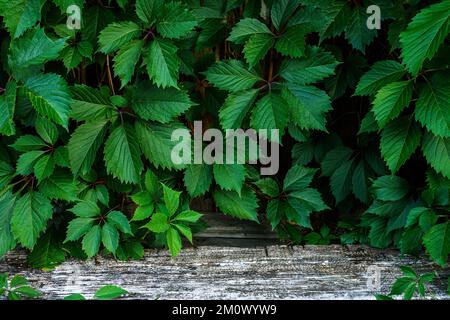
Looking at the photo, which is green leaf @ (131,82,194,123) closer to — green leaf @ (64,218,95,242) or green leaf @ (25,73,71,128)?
green leaf @ (25,73,71,128)

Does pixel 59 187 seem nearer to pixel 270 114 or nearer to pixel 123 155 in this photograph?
pixel 123 155

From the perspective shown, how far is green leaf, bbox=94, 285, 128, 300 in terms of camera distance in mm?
1612

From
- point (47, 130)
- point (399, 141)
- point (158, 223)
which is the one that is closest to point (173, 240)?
point (158, 223)

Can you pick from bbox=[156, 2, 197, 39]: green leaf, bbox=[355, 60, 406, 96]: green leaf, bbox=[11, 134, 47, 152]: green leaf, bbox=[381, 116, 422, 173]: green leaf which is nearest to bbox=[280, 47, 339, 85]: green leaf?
bbox=[355, 60, 406, 96]: green leaf

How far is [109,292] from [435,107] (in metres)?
1.06

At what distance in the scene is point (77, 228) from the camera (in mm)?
1729

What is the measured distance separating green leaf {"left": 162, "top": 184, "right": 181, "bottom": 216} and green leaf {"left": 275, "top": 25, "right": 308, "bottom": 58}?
530 millimetres

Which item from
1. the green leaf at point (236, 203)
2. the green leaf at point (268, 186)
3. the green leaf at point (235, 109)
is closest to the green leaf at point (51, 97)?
the green leaf at point (235, 109)

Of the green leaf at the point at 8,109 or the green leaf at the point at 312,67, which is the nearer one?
the green leaf at the point at 8,109

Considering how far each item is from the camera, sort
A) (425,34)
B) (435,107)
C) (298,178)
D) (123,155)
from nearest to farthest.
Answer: (425,34) < (435,107) < (123,155) < (298,178)

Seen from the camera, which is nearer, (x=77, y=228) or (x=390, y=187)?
(x=77, y=228)

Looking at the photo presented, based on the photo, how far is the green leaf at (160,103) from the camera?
65.5 inches

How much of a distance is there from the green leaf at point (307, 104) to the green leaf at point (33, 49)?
0.68 metres

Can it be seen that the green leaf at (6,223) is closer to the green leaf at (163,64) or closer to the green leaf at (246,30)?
the green leaf at (163,64)
